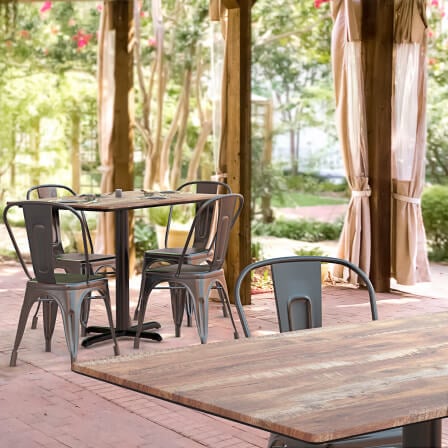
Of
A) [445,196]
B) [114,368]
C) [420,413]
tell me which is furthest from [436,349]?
[445,196]

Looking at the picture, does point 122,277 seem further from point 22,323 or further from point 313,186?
point 313,186

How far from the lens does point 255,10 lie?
10305 millimetres

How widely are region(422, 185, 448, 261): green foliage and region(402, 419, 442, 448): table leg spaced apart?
710 cm

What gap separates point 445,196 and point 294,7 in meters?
2.84

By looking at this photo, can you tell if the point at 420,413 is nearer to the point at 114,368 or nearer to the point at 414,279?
the point at 114,368

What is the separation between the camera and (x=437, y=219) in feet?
29.5

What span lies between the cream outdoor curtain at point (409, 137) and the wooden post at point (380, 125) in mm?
78

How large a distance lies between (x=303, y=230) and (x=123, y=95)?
3.29 m

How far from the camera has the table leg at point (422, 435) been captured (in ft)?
6.48

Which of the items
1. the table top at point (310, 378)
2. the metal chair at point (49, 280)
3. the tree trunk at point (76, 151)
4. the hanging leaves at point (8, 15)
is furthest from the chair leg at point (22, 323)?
the tree trunk at point (76, 151)

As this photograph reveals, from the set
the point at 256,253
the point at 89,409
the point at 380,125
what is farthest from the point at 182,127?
the point at 89,409

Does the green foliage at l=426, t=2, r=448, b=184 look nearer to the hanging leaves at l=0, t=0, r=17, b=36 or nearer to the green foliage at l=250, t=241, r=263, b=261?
the green foliage at l=250, t=241, r=263, b=261

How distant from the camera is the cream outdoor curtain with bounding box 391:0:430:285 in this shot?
7.02 metres

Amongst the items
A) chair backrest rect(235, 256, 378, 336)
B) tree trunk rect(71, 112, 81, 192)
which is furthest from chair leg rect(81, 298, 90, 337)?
tree trunk rect(71, 112, 81, 192)
